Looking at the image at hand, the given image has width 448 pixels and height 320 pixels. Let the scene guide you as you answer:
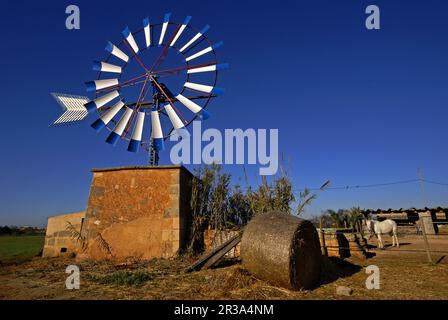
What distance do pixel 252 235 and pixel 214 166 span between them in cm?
514

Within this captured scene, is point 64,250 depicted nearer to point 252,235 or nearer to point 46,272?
point 46,272

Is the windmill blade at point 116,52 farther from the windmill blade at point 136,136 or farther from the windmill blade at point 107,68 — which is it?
the windmill blade at point 136,136

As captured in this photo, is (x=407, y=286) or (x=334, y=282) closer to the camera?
(x=407, y=286)

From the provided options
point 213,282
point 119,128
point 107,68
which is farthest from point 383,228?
point 107,68

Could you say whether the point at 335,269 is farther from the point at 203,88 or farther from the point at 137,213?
the point at 203,88

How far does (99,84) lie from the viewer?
1234 cm

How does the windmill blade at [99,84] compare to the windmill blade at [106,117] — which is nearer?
the windmill blade at [106,117]

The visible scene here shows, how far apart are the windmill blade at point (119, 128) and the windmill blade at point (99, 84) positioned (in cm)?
159

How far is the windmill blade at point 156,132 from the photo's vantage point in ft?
37.4

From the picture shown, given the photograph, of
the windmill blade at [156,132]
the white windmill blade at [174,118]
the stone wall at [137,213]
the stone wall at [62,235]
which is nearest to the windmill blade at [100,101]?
the windmill blade at [156,132]

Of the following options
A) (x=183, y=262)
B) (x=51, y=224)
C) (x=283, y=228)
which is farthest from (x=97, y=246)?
(x=283, y=228)

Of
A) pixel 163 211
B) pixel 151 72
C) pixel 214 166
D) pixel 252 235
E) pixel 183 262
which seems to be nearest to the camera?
pixel 252 235

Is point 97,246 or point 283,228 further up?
point 283,228

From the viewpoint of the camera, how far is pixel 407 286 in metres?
5.54
